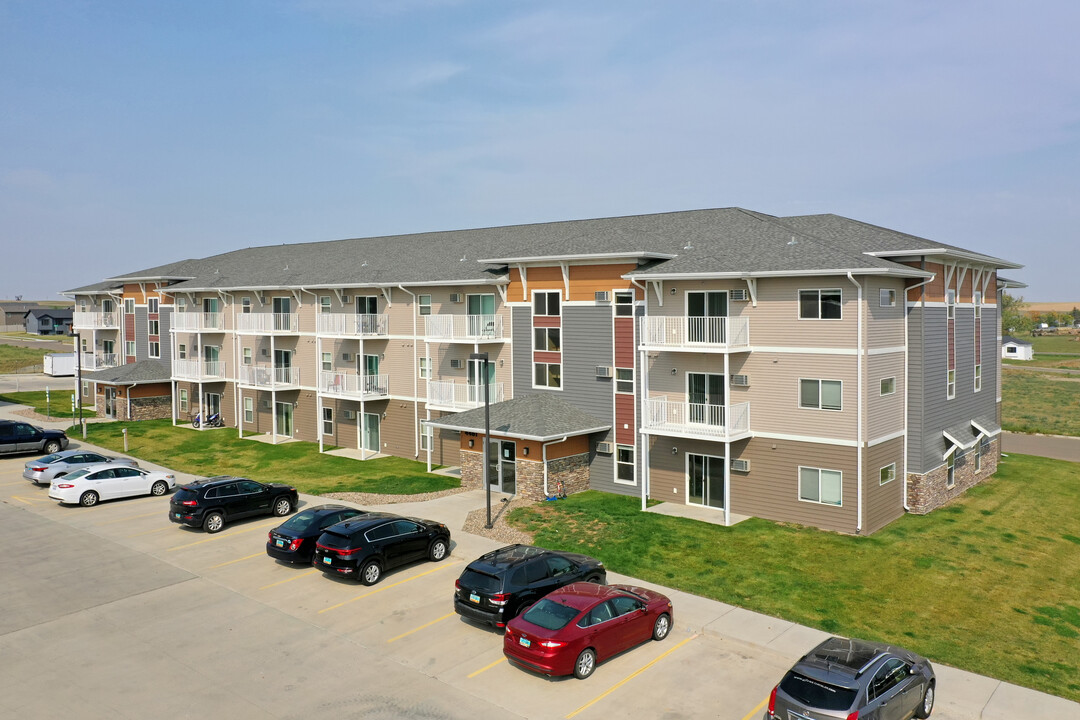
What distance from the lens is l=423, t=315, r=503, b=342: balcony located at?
31656 millimetres

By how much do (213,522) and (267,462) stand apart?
11642mm

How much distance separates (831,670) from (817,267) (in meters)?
13.7

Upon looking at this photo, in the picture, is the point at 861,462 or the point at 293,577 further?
the point at 861,462

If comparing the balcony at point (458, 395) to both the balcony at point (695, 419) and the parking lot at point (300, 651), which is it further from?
the parking lot at point (300, 651)

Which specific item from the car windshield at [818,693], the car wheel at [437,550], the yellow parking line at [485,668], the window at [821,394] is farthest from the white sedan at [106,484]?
the car windshield at [818,693]

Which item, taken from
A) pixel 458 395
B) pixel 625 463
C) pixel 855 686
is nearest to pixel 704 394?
pixel 625 463

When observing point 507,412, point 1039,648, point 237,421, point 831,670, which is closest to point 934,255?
point 1039,648

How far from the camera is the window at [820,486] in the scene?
75.4 feet

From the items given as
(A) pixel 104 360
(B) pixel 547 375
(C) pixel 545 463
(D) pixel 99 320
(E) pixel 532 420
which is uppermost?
(D) pixel 99 320

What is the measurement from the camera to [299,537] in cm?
1970

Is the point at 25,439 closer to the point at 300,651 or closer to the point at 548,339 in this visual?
the point at 548,339

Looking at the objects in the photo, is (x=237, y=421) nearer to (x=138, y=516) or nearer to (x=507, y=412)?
(x=138, y=516)

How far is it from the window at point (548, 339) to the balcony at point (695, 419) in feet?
16.1

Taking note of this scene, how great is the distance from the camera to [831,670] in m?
11.5
